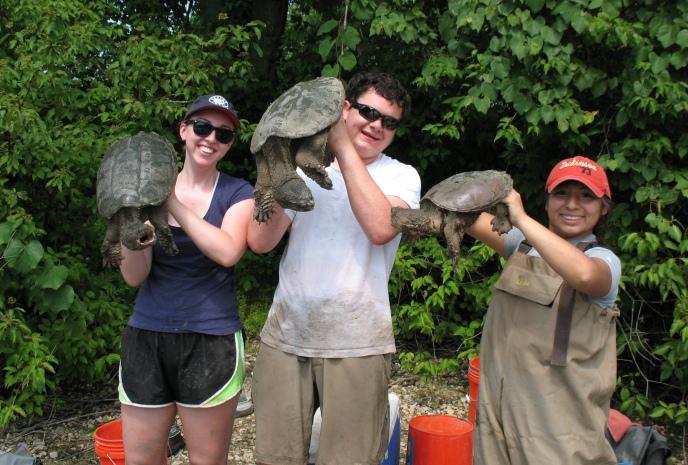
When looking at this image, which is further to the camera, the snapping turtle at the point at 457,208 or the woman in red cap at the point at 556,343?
the woman in red cap at the point at 556,343

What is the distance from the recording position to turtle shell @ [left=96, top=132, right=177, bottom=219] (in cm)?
203

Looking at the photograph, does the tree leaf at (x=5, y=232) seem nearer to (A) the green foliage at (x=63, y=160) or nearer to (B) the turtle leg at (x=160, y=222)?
(A) the green foliage at (x=63, y=160)

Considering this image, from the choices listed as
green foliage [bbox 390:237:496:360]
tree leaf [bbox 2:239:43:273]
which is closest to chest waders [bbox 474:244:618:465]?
green foliage [bbox 390:237:496:360]

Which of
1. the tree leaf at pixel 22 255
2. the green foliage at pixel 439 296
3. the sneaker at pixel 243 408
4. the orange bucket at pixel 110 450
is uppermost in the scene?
the tree leaf at pixel 22 255

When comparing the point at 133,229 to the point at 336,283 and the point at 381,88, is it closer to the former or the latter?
the point at 336,283

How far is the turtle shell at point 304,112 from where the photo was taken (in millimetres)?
1897

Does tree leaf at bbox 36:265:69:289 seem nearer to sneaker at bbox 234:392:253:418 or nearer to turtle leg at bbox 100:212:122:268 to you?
sneaker at bbox 234:392:253:418

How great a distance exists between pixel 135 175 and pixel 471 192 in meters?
1.09

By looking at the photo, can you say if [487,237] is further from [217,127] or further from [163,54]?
[163,54]

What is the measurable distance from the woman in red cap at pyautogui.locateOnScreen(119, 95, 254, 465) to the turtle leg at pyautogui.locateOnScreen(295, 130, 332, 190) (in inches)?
21.8

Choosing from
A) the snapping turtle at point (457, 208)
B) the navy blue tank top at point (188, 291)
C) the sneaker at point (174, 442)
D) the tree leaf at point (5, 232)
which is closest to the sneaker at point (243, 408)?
the sneaker at point (174, 442)

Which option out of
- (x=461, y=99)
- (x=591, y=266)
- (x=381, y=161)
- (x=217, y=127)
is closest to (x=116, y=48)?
(x=461, y=99)

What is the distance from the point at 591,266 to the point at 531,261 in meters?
0.29

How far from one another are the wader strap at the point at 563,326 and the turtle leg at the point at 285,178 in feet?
3.10
